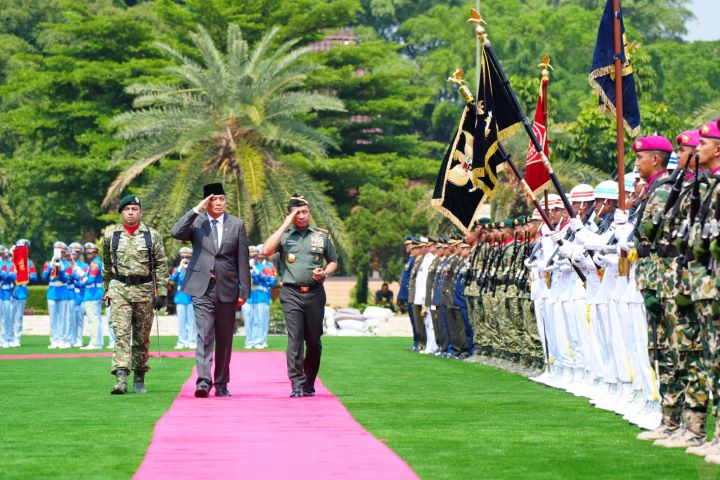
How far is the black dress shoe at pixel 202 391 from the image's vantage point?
1553cm

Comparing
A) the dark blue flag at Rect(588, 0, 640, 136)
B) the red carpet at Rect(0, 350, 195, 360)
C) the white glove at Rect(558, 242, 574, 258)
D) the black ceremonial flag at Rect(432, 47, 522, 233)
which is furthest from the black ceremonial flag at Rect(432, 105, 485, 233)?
the red carpet at Rect(0, 350, 195, 360)

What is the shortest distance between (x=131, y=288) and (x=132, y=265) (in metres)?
0.25

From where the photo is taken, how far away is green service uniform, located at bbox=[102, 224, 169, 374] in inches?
631

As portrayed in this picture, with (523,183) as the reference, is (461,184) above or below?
above

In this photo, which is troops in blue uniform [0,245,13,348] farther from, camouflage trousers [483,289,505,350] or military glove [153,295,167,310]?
military glove [153,295,167,310]

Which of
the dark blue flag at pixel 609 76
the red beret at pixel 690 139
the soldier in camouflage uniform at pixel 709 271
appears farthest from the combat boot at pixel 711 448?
the dark blue flag at pixel 609 76

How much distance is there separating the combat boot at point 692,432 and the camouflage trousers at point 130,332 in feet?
23.4

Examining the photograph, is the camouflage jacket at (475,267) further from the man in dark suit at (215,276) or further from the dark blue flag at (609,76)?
the dark blue flag at (609,76)

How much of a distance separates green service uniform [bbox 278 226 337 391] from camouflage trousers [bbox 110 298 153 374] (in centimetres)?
159

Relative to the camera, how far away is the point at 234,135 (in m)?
41.5

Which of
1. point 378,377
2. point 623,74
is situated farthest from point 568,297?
point 378,377

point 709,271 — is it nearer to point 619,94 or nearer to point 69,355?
point 619,94

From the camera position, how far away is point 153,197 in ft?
135

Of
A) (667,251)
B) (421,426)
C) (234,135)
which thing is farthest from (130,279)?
(234,135)
